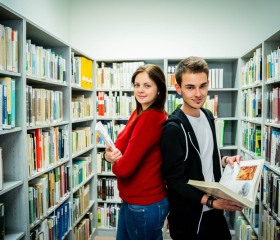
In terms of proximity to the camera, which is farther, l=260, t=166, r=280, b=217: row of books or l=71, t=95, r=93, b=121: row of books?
l=71, t=95, r=93, b=121: row of books

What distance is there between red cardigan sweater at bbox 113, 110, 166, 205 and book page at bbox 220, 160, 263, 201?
35cm

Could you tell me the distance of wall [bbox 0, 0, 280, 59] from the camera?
3.86 metres

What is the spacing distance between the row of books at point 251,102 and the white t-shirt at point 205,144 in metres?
1.55

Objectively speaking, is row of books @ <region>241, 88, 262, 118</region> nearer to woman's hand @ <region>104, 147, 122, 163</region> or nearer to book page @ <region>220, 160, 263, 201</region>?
book page @ <region>220, 160, 263, 201</region>

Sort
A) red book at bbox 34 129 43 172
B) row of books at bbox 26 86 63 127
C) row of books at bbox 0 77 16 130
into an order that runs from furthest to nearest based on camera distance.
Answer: red book at bbox 34 129 43 172
row of books at bbox 26 86 63 127
row of books at bbox 0 77 16 130

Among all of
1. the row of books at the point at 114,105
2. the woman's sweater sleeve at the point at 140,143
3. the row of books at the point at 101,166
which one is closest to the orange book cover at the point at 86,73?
the row of books at the point at 114,105

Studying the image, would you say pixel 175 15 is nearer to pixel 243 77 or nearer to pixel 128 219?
pixel 243 77

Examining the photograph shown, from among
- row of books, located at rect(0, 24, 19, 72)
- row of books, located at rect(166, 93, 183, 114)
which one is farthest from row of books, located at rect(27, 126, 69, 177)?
row of books, located at rect(166, 93, 183, 114)

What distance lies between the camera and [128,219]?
4.90ft

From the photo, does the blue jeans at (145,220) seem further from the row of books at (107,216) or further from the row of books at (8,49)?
the row of books at (107,216)

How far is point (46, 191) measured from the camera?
7.14 feet

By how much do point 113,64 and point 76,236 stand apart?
2193mm

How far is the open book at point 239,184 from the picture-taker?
3.35ft

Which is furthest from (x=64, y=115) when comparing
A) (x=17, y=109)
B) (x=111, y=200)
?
(x=111, y=200)
